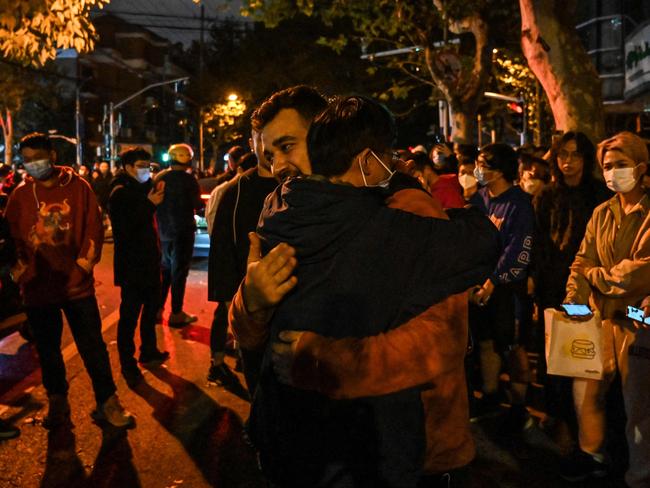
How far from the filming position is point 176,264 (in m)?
8.26

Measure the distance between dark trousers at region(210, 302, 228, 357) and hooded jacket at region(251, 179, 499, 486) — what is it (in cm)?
432

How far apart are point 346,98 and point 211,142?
60.1 m

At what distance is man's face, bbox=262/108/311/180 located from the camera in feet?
8.84

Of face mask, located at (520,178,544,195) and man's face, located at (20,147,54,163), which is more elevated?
man's face, located at (20,147,54,163)

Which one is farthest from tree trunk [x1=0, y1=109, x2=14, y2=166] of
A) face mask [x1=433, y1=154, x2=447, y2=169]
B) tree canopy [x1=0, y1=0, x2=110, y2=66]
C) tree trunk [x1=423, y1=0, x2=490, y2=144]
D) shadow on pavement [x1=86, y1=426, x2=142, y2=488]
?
shadow on pavement [x1=86, y1=426, x2=142, y2=488]

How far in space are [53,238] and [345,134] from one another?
11.8ft

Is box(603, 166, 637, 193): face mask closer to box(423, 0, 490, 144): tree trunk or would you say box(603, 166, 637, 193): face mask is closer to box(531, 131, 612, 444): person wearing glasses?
box(531, 131, 612, 444): person wearing glasses

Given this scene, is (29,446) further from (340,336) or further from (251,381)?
(340,336)

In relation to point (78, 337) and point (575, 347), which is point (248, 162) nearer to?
point (78, 337)

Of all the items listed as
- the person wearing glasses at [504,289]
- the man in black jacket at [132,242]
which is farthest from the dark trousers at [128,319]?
the person wearing glasses at [504,289]

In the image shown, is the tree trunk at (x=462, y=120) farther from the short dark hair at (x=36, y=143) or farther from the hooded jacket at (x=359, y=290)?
the hooded jacket at (x=359, y=290)

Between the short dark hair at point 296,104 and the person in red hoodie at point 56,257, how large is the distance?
251 centimetres

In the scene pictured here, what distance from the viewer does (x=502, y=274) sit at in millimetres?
4945

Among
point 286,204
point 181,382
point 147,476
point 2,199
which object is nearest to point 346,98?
point 286,204
